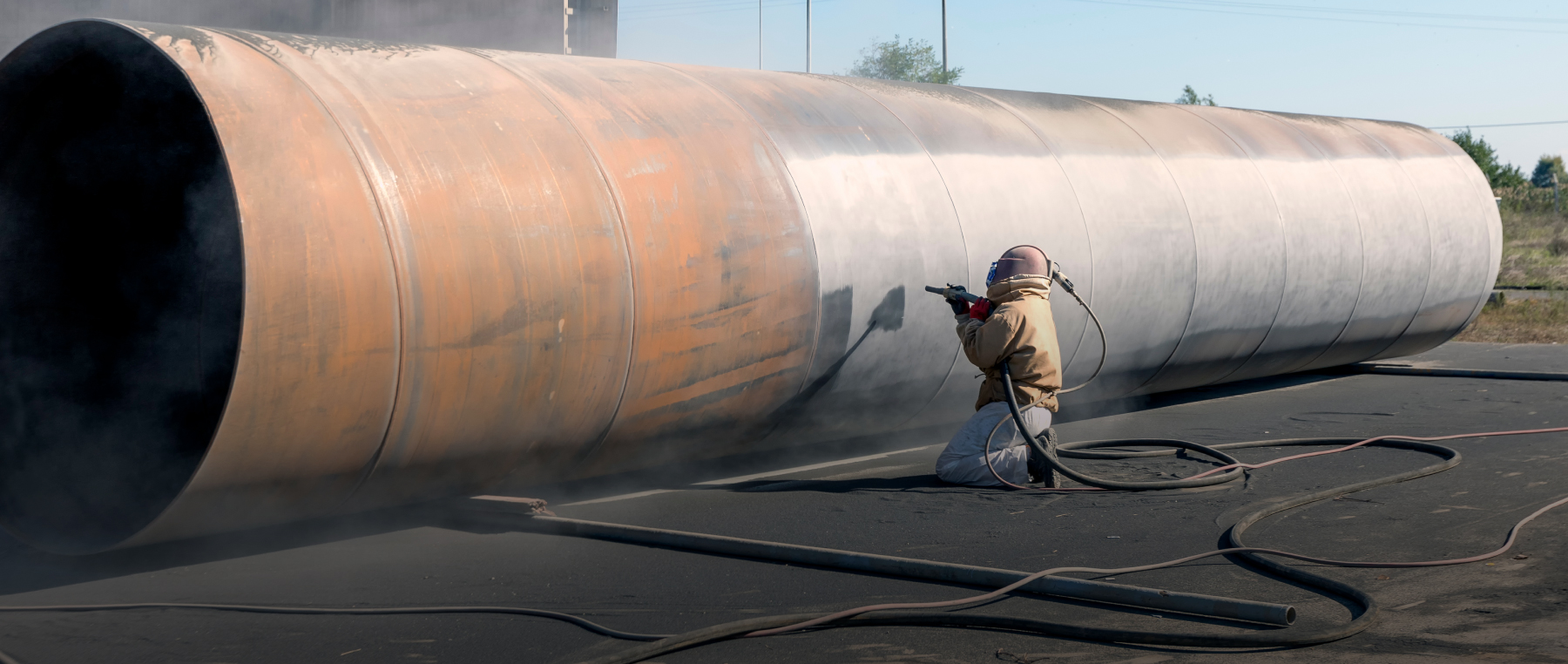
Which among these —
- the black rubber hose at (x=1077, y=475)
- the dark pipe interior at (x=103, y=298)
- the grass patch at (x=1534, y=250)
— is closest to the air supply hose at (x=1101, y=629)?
the black rubber hose at (x=1077, y=475)

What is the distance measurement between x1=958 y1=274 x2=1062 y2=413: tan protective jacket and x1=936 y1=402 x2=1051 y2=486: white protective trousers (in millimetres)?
104

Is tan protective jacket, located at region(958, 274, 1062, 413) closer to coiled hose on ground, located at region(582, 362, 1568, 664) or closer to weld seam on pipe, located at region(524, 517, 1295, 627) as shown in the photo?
coiled hose on ground, located at region(582, 362, 1568, 664)

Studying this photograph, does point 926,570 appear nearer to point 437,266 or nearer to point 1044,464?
point 1044,464

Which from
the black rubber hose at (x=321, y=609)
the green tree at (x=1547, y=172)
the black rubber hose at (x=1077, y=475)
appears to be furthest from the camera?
the green tree at (x=1547, y=172)

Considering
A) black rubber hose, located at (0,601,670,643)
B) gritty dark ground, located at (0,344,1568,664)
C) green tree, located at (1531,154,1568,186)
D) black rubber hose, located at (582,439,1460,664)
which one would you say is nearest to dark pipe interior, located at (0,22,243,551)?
gritty dark ground, located at (0,344,1568,664)

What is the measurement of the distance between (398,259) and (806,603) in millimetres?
2408

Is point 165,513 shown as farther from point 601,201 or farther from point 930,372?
point 930,372

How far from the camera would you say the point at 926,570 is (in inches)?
204

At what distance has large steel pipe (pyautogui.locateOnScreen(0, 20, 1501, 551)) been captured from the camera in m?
5.48

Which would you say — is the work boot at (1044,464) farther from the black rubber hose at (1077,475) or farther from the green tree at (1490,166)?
the green tree at (1490,166)

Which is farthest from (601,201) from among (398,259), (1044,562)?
(1044,562)

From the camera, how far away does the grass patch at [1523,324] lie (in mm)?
16484

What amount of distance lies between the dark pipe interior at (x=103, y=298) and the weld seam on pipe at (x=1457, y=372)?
11.4 m

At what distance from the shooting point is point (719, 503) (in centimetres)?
701
